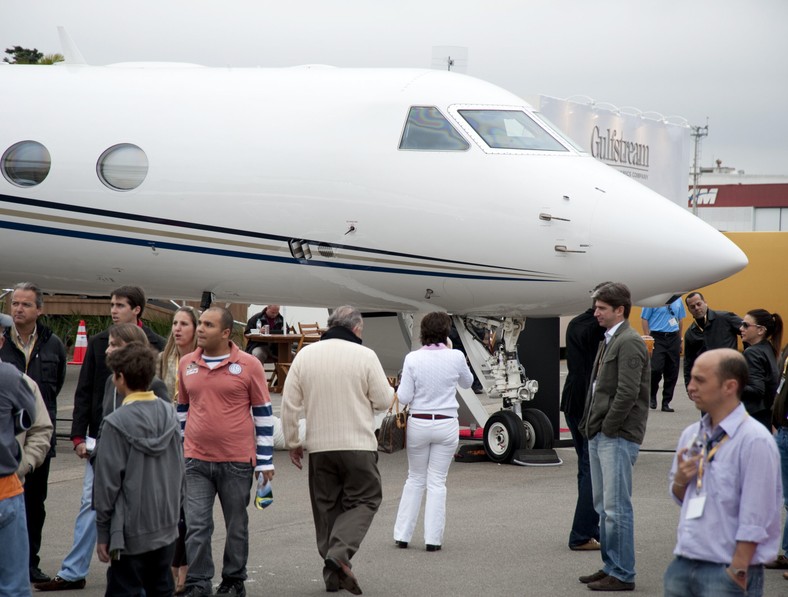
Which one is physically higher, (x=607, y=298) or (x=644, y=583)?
(x=607, y=298)

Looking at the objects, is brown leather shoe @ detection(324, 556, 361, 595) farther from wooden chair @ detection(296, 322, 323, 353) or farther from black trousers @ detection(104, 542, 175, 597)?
wooden chair @ detection(296, 322, 323, 353)

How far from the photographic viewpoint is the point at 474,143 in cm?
1057

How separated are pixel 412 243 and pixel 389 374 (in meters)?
2.25

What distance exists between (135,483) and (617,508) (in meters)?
3.04

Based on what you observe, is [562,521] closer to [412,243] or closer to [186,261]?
[412,243]

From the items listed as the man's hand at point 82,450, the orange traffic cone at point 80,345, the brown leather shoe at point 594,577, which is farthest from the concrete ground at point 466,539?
the orange traffic cone at point 80,345

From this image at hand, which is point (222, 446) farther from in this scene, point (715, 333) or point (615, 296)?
point (715, 333)

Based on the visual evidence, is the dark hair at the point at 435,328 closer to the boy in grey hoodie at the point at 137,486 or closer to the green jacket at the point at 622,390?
the green jacket at the point at 622,390

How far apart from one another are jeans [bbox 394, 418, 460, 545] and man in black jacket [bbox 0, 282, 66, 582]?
242 cm

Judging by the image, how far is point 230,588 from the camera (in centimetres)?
631

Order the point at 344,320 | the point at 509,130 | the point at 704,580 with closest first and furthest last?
the point at 704,580 < the point at 344,320 < the point at 509,130

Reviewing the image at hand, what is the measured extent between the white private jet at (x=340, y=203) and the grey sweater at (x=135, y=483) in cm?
576

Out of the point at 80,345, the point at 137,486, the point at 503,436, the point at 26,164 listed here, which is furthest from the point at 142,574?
the point at 80,345

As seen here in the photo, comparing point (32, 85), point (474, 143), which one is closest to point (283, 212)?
point (474, 143)
